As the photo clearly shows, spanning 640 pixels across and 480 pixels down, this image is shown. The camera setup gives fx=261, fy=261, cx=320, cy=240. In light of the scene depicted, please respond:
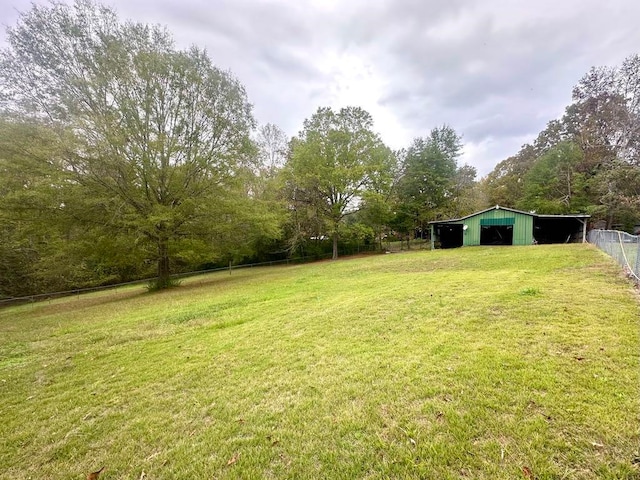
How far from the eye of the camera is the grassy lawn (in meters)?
1.88

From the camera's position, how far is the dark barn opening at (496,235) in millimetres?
20719

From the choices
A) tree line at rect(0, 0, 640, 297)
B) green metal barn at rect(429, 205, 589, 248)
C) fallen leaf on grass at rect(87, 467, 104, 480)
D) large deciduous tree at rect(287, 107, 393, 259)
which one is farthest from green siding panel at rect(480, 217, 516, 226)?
fallen leaf on grass at rect(87, 467, 104, 480)

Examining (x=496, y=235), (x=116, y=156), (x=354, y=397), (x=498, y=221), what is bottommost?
(x=354, y=397)

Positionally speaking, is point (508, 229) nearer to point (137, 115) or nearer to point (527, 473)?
point (527, 473)

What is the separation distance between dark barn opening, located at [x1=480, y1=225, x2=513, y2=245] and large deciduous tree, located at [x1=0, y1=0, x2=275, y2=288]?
18395 mm

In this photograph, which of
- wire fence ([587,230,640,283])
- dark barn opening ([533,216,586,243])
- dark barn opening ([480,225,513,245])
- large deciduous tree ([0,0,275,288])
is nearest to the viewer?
wire fence ([587,230,640,283])

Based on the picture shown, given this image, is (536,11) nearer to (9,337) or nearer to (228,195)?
(228,195)

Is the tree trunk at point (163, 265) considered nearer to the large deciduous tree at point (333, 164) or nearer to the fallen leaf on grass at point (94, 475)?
the large deciduous tree at point (333, 164)

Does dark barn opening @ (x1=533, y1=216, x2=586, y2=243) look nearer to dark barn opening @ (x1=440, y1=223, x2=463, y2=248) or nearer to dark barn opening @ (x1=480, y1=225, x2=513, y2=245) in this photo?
dark barn opening @ (x1=480, y1=225, x2=513, y2=245)

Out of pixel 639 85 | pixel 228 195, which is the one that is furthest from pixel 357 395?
pixel 639 85

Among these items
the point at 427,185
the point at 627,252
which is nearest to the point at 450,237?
the point at 427,185

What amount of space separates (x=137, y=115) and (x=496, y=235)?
2588cm

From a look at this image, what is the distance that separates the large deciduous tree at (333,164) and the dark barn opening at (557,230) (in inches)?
550

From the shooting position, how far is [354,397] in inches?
103
